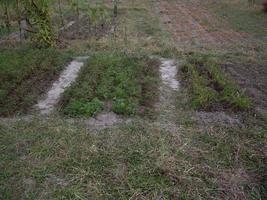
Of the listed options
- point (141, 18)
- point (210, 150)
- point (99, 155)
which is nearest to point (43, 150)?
point (99, 155)

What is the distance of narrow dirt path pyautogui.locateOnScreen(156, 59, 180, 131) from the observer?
609 cm

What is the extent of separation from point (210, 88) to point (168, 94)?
2.62ft

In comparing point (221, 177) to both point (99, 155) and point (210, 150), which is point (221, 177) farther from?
point (99, 155)

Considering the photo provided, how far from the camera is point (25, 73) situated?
768 centimetres

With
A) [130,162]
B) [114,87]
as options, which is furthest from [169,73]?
[130,162]

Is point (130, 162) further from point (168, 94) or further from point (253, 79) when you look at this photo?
point (253, 79)

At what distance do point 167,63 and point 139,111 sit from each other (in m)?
2.73

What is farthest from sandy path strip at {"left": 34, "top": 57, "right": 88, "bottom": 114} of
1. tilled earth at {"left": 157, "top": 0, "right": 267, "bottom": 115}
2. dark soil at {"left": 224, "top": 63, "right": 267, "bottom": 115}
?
dark soil at {"left": 224, "top": 63, "right": 267, "bottom": 115}

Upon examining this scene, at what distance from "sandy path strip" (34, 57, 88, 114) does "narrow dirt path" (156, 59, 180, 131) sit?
5.99ft

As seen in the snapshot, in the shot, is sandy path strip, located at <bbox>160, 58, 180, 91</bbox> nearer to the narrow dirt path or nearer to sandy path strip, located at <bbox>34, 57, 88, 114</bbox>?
the narrow dirt path

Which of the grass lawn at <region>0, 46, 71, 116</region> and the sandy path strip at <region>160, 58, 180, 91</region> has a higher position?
the grass lawn at <region>0, 46, 71, 116</region>

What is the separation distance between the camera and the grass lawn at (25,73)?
6.58 m

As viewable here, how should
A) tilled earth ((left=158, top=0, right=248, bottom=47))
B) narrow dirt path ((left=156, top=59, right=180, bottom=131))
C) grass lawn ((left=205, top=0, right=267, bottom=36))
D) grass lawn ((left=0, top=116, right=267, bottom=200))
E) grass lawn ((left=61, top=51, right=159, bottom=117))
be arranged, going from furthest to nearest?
grass lawn ((left=205, top=0, right=267, bottom=36)) < tilled earth ((left=158, top=0, right=248, bottom=47)) < grass lawn ((left=61, top=51, right=159, bottom=117)) < narrow dirt path ((left=156, top=59, right=180, bottom=131)) < grass lawn ((left=0, top=116, right=267, bottom=200))

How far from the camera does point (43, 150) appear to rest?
5254 mm
